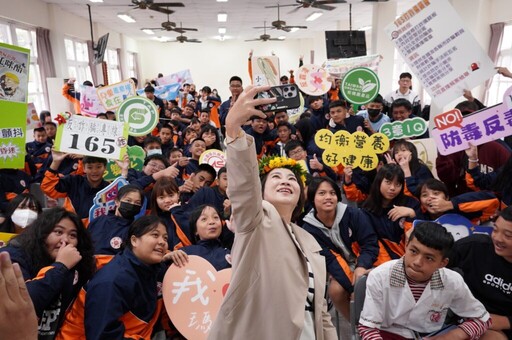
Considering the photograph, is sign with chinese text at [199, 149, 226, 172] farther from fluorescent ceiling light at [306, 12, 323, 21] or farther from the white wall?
the white wall

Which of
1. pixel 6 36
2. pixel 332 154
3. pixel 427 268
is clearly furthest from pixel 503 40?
pixel 6 36

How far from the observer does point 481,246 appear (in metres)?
2.03

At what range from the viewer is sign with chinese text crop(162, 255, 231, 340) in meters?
1.87

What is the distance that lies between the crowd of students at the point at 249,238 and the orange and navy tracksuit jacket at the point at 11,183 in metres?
0.01

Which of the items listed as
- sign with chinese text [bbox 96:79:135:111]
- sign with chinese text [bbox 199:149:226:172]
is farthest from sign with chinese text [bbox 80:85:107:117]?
sign with chinese text [bbox 199:149:226:172]

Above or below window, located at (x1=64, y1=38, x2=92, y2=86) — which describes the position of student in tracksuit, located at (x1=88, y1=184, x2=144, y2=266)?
below

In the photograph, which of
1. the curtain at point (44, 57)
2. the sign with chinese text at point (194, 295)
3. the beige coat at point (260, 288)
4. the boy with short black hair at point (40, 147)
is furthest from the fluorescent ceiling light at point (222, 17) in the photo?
→ the beige coat at point (260, 288)

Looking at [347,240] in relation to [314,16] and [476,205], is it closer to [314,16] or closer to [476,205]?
[476,205]

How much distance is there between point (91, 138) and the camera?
3.21 m

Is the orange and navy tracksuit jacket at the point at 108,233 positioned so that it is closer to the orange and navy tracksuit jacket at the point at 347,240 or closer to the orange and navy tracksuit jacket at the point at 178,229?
the orange and navy tracksuit jacket at the point at 178,229

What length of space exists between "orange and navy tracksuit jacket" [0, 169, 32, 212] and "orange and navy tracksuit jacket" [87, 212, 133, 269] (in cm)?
137

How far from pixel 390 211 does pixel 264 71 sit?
3793mm

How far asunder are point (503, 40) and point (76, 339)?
884 centimetres

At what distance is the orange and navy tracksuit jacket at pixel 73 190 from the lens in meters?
3.23
